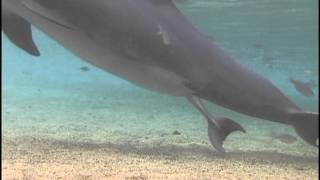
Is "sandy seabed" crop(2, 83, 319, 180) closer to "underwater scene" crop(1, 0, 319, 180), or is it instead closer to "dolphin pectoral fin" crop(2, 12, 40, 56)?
"underwater scene" crop(1, 0, 319, 180)

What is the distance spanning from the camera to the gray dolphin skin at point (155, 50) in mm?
1465

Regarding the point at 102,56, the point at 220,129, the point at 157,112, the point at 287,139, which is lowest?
the point at 220,129

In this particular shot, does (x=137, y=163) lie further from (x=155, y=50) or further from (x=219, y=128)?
(x=155, y=50)

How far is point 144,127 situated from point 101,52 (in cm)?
879

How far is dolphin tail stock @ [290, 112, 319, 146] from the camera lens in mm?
1764

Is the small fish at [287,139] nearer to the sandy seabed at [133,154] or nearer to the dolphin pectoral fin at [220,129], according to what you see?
the sandy seabed at [133,154]

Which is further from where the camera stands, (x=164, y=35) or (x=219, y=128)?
(x=219, y=128)

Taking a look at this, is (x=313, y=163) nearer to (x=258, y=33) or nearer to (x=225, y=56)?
(x=225, y=56)

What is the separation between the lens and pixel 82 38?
57.2 inches

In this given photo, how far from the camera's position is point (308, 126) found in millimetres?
1801

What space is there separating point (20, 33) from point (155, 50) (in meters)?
0.53

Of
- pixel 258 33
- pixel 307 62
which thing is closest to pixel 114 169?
pixel 258 33

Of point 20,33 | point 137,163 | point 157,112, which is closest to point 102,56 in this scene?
point 20,33

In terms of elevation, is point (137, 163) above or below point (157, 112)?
below
